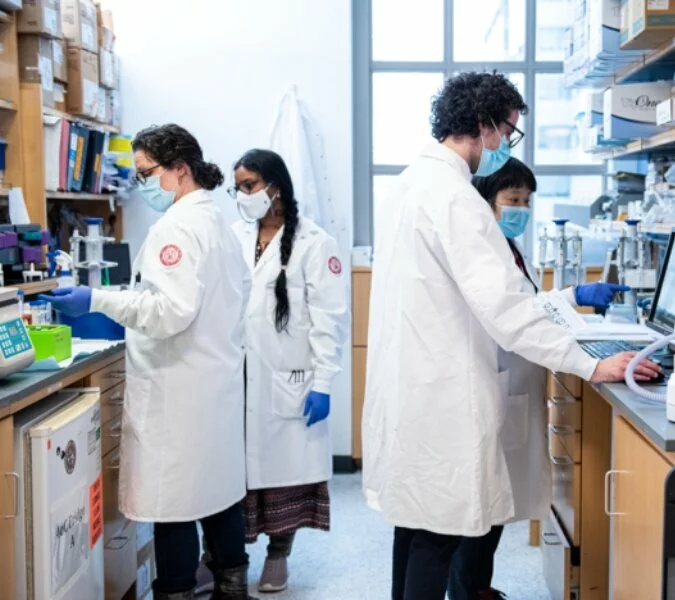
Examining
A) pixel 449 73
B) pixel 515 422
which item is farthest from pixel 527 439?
pixel 449 73

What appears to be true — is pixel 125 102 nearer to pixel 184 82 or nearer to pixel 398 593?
pixel 184 82

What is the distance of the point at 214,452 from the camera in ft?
7.16

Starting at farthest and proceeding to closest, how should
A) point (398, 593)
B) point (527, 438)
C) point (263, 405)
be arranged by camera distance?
point (263, 405) < point (527, 438) < point (398, 593)

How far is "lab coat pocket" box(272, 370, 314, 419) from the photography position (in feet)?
8.60

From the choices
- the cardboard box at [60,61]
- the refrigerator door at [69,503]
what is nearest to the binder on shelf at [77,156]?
the cardboard box at [60,61]

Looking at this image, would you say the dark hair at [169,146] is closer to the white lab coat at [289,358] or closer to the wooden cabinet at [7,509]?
the white lab coat at [289,358]

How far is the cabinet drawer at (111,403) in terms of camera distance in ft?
7.63

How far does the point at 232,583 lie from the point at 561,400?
106 centimetres

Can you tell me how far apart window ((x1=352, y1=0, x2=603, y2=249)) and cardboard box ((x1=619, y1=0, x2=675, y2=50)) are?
1693 mm

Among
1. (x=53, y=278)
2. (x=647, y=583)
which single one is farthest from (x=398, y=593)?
(x=53, y=278)

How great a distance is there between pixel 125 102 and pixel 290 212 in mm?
1545

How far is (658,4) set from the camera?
239cm

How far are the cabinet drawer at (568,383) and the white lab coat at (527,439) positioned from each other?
118 millimetres

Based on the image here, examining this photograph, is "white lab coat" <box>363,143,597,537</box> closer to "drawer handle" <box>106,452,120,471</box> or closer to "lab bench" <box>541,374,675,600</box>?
"lab bench" <box>541,374,675,600</box>
